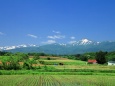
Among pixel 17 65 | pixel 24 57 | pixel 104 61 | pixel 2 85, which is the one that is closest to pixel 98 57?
pixel 104 61

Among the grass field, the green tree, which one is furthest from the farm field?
the green tree

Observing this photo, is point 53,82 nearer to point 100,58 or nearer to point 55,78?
point 55,78

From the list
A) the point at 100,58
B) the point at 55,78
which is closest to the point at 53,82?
the point at 55,78

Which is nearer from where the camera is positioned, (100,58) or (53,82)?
(53,82)

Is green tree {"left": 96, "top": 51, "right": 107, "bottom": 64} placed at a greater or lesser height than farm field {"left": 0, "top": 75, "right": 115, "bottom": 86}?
Answer: greater

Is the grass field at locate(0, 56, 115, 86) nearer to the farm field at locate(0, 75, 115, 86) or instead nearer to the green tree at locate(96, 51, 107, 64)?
the farm field at locate(0, 75, 115, 86)

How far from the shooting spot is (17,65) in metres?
80.9

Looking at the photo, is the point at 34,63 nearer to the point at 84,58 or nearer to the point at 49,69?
the point at 49,69

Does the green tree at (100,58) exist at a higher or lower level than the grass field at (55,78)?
higher

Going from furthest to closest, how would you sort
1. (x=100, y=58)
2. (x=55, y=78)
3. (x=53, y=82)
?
(x=100, y=58) < (x=55, y=78) < (x=53, y=82)

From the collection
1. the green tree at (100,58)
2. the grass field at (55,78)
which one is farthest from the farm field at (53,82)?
the green tree at (100,58)

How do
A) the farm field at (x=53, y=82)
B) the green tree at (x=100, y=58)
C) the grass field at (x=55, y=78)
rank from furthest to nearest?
the green tree at (x=100, y=58) → the grass field at (x=55, y=78) → the farm field at (x=53, y=82)

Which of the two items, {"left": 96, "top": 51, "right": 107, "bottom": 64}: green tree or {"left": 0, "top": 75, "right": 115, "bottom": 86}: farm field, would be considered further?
{"left": 96, "top": 51, "right": 107, "bottom": 64}: green tree

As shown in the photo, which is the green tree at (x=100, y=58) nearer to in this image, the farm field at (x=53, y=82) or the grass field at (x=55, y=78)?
the grass field at (x=55, y=78)
